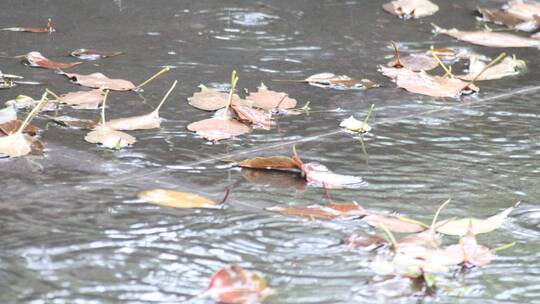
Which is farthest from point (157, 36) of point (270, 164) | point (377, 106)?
point (270, 164)

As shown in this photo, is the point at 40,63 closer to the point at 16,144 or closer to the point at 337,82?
the point at 16,144

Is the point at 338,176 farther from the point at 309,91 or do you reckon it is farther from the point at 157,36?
the point at 157,36

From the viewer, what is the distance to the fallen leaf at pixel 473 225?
5.81 feet

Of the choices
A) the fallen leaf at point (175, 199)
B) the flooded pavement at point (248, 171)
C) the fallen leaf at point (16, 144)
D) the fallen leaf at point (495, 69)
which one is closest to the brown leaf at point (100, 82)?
the flooded pavement at point (248, 171)

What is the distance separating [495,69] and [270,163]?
1.17 meters

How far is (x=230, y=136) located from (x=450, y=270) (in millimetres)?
817

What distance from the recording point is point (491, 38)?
131 inches

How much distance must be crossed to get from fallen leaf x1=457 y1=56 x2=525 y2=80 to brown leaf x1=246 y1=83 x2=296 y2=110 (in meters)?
0.61

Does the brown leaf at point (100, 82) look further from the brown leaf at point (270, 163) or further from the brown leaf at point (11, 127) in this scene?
the brown leaf at point (270, 163)

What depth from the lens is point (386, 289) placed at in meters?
1.54

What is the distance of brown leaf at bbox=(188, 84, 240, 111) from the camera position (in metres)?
2.47

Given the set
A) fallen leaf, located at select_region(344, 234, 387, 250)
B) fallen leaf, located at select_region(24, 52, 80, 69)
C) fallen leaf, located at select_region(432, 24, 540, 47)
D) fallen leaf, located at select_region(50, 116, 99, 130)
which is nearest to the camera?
fallen leaf, located at select_region(344, 234, 387, 250)

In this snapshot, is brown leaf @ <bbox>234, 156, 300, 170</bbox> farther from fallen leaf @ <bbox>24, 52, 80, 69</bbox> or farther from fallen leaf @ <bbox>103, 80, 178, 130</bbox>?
fallen leaf @ <bbox>24, 52, 80, 69</bbox>

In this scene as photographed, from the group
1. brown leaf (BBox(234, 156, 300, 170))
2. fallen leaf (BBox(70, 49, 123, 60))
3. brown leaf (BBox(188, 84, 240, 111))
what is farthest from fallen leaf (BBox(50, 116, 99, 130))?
fallen leaf (BBox(70, 49, 123, 60))
